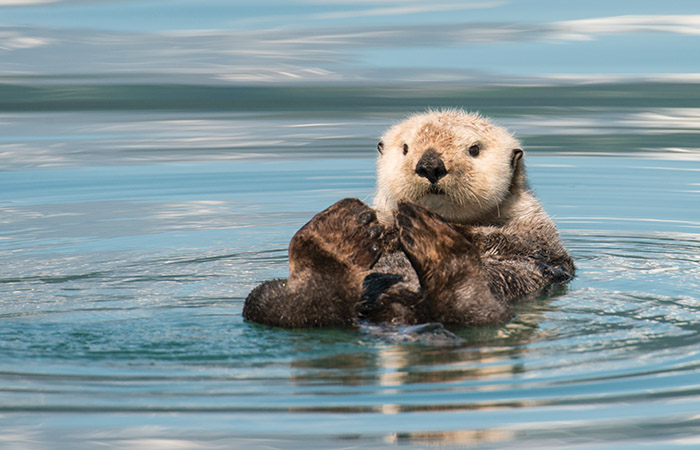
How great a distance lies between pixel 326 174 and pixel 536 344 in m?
4.99

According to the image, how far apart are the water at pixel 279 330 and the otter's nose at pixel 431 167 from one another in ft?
2.35

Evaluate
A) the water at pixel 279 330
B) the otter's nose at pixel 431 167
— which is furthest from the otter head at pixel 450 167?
the water at pixel 279 330

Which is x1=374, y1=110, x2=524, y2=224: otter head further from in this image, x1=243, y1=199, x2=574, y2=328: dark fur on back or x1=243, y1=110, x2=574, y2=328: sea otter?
x1=243, y1=199, x2=574, y2=328: dark fur on back

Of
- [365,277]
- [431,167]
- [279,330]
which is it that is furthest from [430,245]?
[431,167]

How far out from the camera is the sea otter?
4.64 meters

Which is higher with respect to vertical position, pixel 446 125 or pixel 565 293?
pixel 446 125

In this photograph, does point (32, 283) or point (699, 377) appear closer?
point (699, 377)

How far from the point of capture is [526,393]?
3881 millimetres

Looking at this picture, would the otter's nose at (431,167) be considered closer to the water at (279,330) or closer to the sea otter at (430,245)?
the sea otter at (430,245)

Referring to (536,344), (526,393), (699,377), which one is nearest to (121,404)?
(526,393)

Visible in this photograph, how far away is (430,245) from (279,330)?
0.69 meters

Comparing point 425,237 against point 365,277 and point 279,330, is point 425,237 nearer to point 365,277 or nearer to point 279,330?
point 365,277

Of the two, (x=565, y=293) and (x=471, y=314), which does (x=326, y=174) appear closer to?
(x=565, y=293)

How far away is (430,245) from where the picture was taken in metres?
4.60
